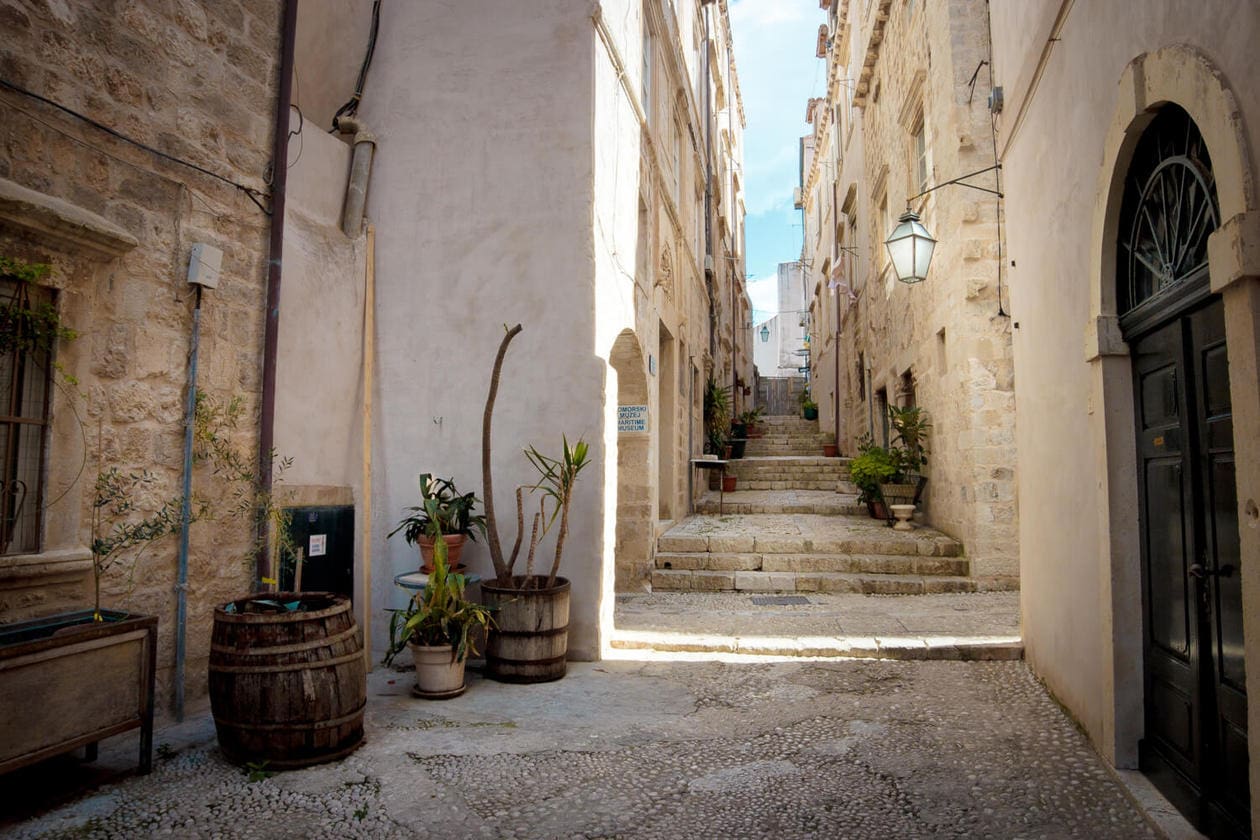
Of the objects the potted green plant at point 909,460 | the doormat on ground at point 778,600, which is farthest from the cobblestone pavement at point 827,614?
the potted green plant at point 909,460

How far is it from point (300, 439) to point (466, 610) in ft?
5.19

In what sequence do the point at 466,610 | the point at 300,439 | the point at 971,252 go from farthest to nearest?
the point at 971,252 < the point at 300,439 < the point at 466,610

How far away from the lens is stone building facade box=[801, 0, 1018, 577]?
7277 mm

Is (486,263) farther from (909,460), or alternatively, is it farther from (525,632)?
(909,460)

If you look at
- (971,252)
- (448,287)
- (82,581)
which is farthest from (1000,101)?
(82,581)

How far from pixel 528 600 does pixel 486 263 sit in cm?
248

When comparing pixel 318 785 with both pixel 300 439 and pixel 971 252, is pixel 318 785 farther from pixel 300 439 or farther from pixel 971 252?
pixel 971 252

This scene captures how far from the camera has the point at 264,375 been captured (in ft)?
14.4

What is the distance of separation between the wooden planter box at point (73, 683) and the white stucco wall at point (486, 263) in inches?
92.2

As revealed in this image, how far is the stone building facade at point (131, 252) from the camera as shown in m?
3.21

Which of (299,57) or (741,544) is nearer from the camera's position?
(299,57)

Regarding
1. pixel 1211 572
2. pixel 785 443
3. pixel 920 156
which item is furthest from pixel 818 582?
pixel 785 443

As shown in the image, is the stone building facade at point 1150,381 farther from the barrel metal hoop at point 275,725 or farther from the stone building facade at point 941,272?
the barrel metal hoop at point 275,725

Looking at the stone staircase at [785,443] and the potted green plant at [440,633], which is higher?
the stone staircase at [785,443]
